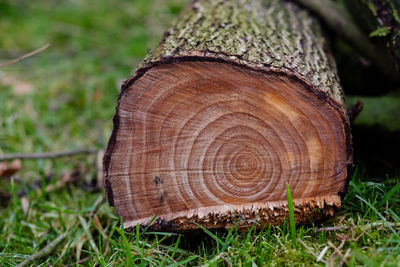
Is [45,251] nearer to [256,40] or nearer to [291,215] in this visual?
[291,215]

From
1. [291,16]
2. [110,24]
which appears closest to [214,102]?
[291,16]

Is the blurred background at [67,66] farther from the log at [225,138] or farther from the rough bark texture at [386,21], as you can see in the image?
the rough bark texture at [386,21]

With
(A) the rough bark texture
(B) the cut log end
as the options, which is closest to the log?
(B) the cut log end

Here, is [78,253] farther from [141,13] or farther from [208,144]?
[141,13]

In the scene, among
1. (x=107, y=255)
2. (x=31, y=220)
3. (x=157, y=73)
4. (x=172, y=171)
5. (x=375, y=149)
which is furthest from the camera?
(x=375, y=149)

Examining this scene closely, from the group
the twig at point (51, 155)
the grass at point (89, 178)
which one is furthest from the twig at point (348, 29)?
the twig at point (51, 155)

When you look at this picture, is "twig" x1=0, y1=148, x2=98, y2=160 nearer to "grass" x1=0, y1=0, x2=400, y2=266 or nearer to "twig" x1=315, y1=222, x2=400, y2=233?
"grass" x1=0, y1=0, x2=400, y2=266
